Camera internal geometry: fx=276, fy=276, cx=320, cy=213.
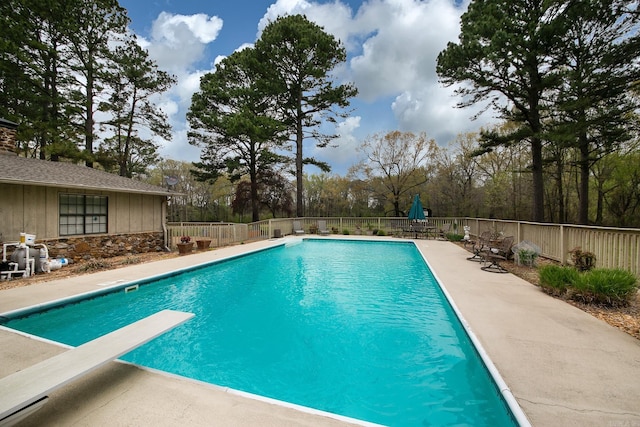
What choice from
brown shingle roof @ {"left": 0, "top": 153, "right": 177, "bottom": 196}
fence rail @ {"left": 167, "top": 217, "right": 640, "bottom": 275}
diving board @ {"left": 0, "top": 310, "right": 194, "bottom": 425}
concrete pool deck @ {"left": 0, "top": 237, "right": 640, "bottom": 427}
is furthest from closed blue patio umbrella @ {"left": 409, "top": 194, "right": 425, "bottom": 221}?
diving board @ {"left": 0, "top": 310, "right": 194, "bottom": 425}

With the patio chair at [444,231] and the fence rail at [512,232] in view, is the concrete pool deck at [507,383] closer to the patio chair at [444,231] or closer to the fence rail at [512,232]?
the fence rail at [512,232]

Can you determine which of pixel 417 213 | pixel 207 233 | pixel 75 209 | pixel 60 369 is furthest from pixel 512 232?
pixel 75 209

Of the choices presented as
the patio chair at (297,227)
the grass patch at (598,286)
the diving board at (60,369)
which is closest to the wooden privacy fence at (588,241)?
the grass patch at (598,286)

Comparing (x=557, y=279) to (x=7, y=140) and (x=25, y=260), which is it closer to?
(x=25, y=260)

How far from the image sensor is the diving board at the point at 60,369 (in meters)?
1.79

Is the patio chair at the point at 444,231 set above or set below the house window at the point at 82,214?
below

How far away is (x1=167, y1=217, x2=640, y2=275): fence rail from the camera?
4.96m

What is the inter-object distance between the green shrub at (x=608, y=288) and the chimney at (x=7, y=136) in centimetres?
1504

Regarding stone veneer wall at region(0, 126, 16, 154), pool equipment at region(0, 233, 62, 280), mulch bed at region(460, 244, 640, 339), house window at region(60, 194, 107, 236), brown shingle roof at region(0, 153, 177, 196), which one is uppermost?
stone veneer wall at region(0, 126, 16, 154)

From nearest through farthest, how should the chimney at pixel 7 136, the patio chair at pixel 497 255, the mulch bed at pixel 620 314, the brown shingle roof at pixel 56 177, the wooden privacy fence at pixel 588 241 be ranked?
the mulch bed at pixel 620 314 < the wooden privacy fence at pixel 588 241 < the brown shingle roof at pixel 56 177 < the patio chair at pixel 497 255 < the chimney at pixel 7 136

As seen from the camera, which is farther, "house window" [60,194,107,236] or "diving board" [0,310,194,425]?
"house window" [60,194,107,236]

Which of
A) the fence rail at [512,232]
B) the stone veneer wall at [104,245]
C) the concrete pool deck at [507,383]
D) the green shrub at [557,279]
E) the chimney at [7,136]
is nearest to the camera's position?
the concrete pool deck at [507,383]

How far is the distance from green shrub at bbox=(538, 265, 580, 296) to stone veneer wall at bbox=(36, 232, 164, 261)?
11.2 metres

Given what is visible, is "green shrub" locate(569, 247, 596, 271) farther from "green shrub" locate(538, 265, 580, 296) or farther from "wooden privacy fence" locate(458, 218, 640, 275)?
"green shrub" locate(538, 265, 580, 296)
